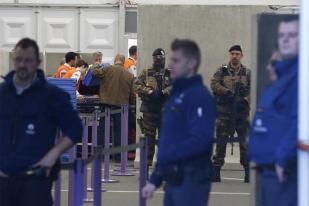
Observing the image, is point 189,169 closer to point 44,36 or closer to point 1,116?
point 1,116

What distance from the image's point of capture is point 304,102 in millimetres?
5926

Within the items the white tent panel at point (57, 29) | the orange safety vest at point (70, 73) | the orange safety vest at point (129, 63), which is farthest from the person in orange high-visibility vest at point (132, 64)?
the white tent panel at point (57, 29)

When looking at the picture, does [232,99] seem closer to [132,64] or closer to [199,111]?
[132,64]

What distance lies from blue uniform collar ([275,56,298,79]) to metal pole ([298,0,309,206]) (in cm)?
60

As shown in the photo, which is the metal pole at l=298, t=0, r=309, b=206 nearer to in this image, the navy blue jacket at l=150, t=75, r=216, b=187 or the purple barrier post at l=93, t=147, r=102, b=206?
the navy blue jacket at l=150, t=75, r=216, b=187

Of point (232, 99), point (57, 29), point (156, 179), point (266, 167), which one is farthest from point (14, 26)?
point (266, 167)

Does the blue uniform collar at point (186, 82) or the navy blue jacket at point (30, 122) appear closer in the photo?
the blue uniform collar at point (186, 82)

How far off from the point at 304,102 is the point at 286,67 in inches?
29.1

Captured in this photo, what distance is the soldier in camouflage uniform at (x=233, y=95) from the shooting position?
562 inches

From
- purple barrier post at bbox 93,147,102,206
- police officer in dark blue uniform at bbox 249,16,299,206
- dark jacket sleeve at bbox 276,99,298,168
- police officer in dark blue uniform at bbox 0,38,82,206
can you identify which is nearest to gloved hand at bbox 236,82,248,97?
purple barrier post at bbox 93,147,102,206

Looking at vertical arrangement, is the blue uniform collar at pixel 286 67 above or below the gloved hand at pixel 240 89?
above

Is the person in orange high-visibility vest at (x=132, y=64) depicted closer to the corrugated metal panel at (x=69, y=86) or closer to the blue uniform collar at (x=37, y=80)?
the corrugated metal panel at (x=69, y=86)

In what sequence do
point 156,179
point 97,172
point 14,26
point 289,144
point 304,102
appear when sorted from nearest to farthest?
1. point 304,102
2. point 289,144
3. point 156,179
4. point 97,172
5. point 14,26

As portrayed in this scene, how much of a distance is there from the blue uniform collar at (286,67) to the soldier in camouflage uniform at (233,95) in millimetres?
7470
